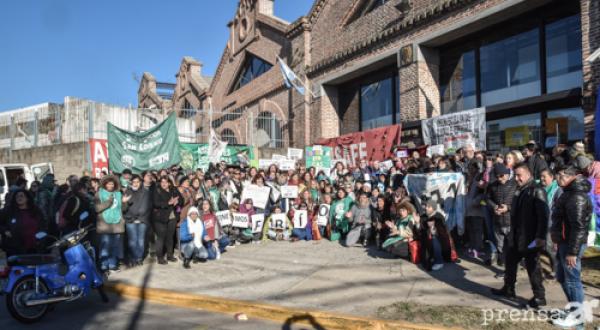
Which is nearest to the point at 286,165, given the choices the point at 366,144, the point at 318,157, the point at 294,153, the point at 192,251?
the point at 318,157

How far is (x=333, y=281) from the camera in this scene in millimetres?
7348

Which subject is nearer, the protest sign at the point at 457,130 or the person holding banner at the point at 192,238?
the person holding banner at the point at 192,238

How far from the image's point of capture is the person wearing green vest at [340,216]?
1082 centimetres

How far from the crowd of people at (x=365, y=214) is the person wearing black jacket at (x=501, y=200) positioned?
2 cm

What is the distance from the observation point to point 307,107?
20.0 metres

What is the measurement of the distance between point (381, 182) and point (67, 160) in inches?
435

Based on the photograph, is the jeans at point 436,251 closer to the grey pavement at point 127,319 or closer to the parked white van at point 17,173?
the grey pavement at point 127,319

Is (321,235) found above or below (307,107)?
below

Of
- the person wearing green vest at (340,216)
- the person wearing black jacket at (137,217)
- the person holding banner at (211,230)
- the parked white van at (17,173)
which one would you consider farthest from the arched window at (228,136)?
the person wearing black jacket at (137,217)

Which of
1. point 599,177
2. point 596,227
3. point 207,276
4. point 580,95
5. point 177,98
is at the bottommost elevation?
point 207,276

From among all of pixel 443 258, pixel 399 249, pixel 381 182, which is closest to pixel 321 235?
pixel 381 182

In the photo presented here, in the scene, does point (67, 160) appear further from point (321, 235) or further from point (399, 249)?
point (399, 249)

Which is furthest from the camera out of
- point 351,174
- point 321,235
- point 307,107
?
point 307,107

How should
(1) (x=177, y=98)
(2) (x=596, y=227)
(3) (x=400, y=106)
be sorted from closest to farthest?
(2) (x=596, y=227), (3) (x=400, y=106), (1) (x=177, y=98)
